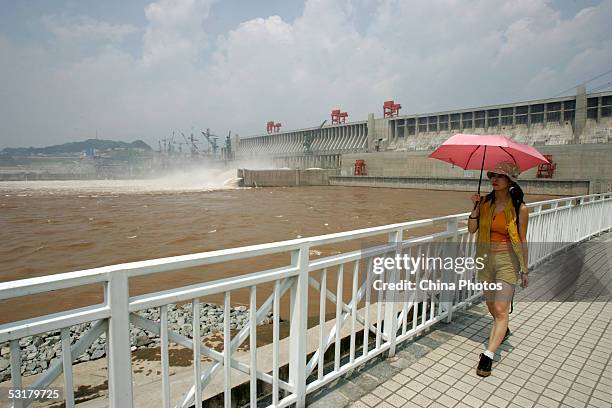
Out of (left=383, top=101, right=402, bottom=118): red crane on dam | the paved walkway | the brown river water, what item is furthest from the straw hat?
(left=383, top=101, right=402, bottom=118): red crane on dam

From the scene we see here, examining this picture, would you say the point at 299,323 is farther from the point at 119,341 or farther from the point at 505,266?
the point at 505,266

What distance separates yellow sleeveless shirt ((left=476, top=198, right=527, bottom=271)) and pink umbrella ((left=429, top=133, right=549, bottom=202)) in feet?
0.84

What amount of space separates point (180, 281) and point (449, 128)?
5177cm

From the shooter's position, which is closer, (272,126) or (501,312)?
(501,312)

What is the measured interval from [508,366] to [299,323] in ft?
6.65

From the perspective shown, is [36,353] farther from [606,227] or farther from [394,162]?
[394,162]

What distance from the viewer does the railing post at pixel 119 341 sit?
59.9 inches

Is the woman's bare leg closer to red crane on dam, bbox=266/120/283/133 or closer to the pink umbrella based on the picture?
the pink umbrella

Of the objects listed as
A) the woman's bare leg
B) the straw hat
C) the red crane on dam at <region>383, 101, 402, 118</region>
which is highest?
the red crane on dam at <region>383, 101, 402, 118</region>

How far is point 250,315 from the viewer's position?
212 centimetres

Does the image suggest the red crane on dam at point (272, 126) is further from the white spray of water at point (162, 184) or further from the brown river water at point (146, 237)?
the brown river water at point (146, 237)

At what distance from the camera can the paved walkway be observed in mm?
2605

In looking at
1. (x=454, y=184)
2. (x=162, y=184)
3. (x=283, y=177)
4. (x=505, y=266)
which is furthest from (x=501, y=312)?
(x=162, y=184)

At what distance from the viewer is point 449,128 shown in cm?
5209
